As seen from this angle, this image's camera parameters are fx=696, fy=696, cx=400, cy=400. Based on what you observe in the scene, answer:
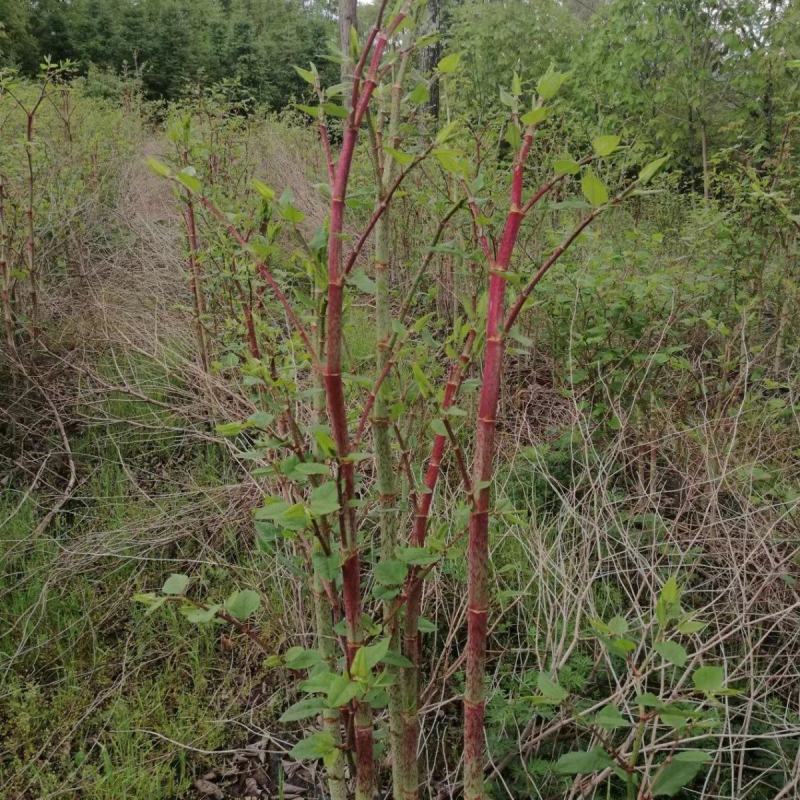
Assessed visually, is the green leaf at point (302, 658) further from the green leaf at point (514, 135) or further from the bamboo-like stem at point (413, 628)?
the green leaf at point (514, 135)

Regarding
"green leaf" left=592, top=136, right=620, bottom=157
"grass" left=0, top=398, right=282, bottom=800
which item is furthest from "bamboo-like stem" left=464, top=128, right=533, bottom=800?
"grass" left=0, top=398, right=282, bottom=800

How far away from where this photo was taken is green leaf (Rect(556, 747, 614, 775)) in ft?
3.40

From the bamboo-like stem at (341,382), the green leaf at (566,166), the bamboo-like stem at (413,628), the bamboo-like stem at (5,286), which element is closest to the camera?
the green leaf at (566,166)

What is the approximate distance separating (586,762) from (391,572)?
1.35 ft

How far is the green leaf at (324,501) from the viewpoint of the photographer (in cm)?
103

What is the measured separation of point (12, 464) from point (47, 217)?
1.70 metres

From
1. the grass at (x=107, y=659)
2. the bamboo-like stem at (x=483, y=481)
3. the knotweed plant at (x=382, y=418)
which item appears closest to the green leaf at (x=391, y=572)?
the knotweed plant at (x=382, y=418)

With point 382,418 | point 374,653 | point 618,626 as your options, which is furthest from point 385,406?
point 618,626

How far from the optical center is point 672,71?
7.53m

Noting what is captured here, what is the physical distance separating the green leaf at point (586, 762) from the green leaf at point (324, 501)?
20.2 inches

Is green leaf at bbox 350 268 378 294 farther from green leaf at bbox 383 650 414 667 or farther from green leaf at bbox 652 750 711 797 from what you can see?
green leaf at bbox 652 750 711 797

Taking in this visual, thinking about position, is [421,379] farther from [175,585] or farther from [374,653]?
[175,585]

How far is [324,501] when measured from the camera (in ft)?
3.46

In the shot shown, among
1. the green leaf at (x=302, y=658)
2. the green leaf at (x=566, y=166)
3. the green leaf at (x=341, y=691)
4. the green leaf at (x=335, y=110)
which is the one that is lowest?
the green leaf at (x=302, y=658)
